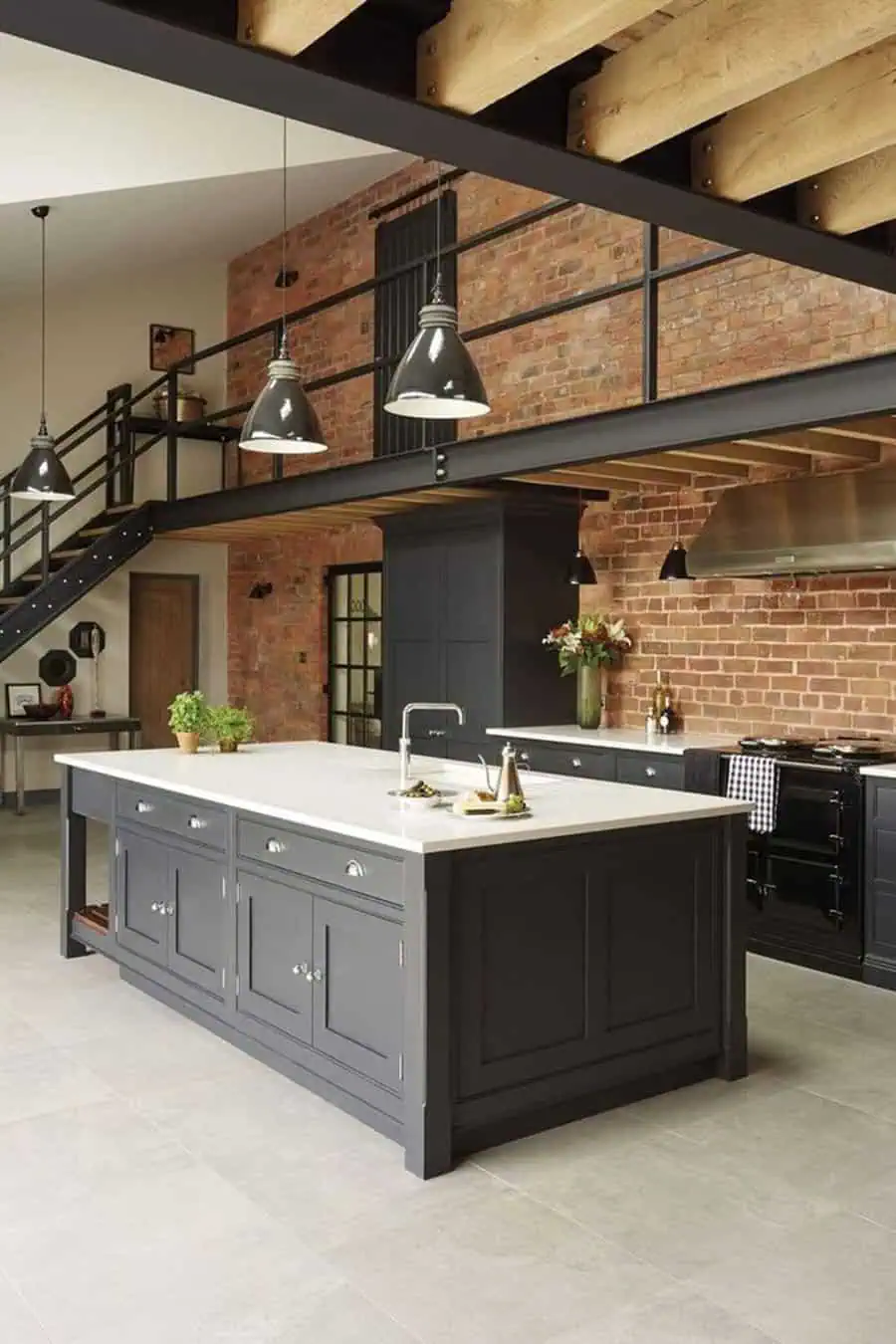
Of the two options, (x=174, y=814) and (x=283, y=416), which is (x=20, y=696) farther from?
(x=283, y=416)

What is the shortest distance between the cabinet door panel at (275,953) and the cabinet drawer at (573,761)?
2617 millimetres

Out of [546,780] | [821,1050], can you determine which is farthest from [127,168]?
[821,1050]

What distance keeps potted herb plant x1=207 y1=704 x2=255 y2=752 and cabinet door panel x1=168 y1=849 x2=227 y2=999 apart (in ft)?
3.35

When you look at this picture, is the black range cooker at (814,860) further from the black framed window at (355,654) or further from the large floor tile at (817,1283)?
the black framed window at (355,654)

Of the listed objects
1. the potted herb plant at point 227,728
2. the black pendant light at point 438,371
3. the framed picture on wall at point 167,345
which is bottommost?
the potted herb plant at point 227,728

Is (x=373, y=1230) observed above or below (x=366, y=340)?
below

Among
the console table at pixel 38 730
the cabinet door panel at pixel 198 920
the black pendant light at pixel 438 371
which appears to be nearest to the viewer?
the black pendant light at pixel 438 371

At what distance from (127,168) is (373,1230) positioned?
6122mm

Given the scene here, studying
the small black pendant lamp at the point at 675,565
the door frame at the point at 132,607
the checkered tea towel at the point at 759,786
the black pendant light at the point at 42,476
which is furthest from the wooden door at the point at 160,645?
the checkered tea towel at the point at 759,786

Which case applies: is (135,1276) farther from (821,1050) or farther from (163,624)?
(163,624)

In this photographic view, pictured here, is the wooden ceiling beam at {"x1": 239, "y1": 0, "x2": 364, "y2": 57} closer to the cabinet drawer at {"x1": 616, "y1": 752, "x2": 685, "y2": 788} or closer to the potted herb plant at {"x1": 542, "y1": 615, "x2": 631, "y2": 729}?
the cabinet drawer at {"x1": 616, "y1": 752, "x2": 685, "y2": 788}

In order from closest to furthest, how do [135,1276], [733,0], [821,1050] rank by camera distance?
[733,0] < [135,1276] < [821,1050]

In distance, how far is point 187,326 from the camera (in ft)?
36.1

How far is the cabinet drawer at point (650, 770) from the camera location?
19.7ft
